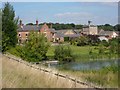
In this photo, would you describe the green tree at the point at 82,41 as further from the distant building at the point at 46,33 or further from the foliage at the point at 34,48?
the foliage at the point at 34,48

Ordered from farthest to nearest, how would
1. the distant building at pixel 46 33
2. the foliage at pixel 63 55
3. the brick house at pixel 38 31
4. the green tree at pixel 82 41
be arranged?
the distant building at pixel 46 33 → the brick house at pixel 38 31 → the green tree at pixel 82 41 → the foliage at pixel 63 55

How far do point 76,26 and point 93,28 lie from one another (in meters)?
23.6

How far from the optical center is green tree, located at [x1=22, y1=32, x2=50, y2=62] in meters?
36.8

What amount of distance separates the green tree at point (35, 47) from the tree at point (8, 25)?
14.1ft

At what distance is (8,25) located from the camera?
31.0m

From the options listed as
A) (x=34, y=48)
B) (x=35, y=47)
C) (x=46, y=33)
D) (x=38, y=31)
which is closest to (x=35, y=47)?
(x=35, y=47)

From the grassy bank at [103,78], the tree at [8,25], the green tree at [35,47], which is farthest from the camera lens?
the green tree at [35,47]

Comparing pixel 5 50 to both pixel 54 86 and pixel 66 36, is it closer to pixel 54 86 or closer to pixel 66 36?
pixel 54 86

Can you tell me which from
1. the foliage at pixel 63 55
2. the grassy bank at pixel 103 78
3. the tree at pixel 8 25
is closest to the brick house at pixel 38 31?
the foliage at pixel 63 55

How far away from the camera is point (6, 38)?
97.2 ft

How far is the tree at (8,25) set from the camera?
99.3ft

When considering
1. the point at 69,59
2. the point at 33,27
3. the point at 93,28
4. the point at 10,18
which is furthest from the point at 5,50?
the point at 93,28

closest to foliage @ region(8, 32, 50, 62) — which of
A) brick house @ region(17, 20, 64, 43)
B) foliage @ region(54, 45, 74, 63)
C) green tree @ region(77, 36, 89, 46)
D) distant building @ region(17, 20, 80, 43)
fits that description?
foliage @ region(54, 45, 74, 63)

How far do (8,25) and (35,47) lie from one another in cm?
787
